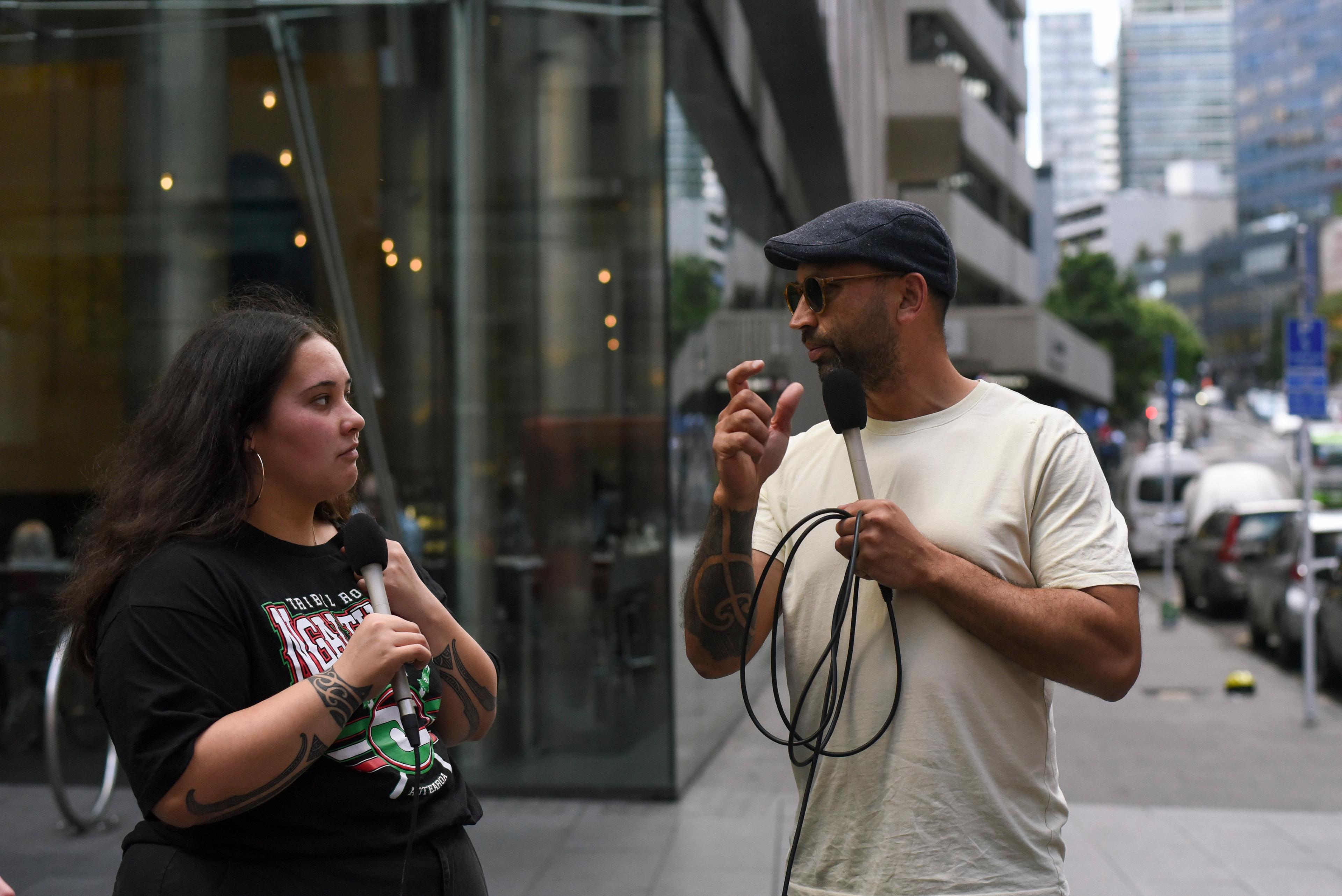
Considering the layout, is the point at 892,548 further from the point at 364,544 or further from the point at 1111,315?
the point at 1111,315

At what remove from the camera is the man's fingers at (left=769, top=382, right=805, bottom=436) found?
7.61 feet

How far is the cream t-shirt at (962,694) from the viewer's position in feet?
7.35

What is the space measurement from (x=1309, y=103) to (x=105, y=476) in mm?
169212

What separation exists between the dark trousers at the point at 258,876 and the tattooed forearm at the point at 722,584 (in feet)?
2.13

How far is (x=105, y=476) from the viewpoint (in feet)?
8.14

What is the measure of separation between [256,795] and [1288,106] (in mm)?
172294

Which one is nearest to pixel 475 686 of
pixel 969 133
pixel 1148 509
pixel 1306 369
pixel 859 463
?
pixel 859 463

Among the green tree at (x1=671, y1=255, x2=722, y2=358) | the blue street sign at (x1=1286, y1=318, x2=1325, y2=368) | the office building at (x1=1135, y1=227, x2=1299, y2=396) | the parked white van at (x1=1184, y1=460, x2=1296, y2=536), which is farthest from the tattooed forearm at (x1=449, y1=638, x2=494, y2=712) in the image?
the office building at (x1=1135, y1=227, x2=1299, y2=396)

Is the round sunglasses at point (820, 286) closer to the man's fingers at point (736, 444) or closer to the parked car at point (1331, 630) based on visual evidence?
the man's fingers at point (736, 444)

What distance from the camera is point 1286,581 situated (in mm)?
13891

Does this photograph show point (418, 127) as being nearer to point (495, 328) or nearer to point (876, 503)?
point (495, 328)

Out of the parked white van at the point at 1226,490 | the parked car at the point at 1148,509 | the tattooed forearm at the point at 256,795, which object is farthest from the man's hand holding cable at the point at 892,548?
the parked car at the point at 1148,509

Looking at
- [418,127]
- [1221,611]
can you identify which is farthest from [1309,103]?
[418,127]

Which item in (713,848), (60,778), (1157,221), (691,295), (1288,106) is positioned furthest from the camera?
(1157,221)
